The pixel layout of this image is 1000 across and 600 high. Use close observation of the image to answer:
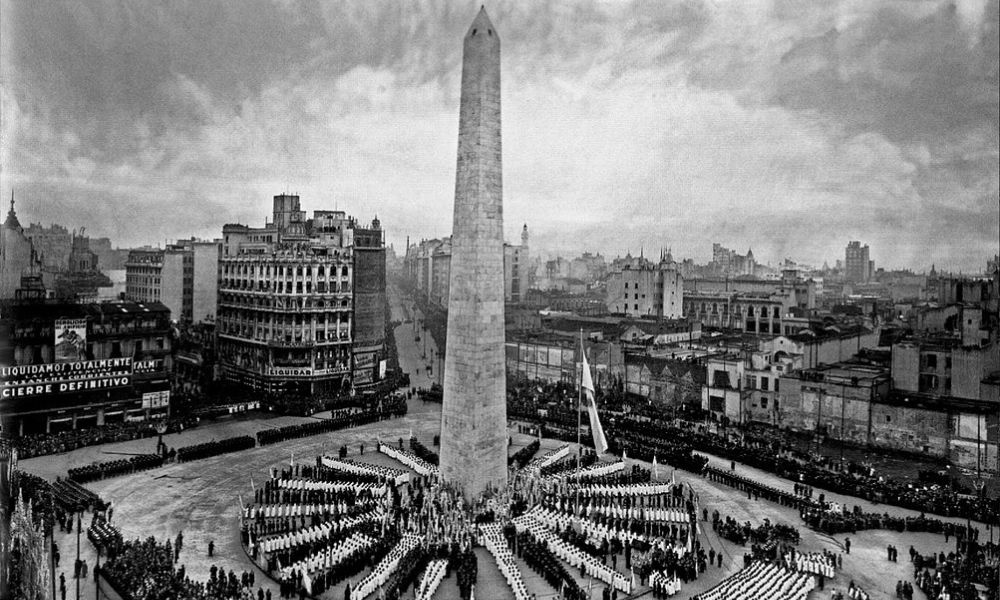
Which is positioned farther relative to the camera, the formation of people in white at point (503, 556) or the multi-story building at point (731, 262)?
the multi-story building at point (731, 262)

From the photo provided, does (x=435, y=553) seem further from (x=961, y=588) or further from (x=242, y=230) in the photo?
(x=242, y=230)

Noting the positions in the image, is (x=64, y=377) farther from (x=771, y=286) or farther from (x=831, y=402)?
Answer: (x=771, y=286)

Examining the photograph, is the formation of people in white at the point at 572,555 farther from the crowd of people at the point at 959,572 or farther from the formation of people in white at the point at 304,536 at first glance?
the crowd of people at the point at 959,572

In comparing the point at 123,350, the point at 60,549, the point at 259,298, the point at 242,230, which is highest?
the point at 242,230

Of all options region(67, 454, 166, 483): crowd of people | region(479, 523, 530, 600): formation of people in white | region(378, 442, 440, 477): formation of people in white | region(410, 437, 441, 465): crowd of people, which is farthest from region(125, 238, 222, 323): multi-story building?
region(479, 523, 530, 600): formation of people in white

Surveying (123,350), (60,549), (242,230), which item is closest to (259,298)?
(123,350)

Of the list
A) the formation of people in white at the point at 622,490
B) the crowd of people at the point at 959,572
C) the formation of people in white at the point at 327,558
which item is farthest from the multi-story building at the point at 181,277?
the crowd of people at the point at 959,572
